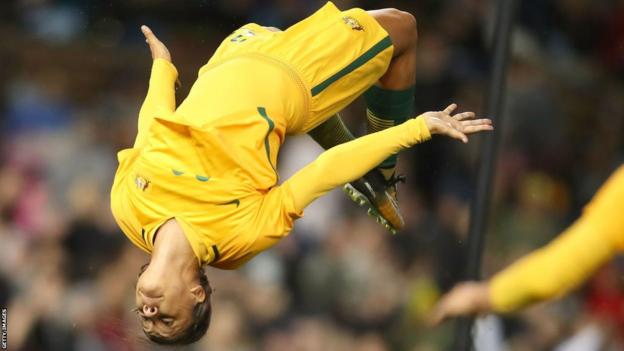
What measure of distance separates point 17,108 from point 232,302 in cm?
90

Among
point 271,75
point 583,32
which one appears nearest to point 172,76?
point 271,75

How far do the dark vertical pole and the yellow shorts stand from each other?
0.54 metres

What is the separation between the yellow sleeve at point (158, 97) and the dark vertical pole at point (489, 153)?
864mm

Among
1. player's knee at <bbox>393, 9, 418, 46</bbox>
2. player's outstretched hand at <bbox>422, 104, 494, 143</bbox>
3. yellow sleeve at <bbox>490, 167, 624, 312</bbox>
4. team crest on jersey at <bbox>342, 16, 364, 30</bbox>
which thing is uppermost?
yellow sleeve at <bbox>490, 167, 624, 312</bbox>

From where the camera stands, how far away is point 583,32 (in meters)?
3.39

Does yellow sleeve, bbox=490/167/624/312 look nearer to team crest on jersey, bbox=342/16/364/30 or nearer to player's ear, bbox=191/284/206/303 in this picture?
player's ear, bbox=191/284/206/303

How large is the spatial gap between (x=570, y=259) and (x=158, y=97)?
1037mm

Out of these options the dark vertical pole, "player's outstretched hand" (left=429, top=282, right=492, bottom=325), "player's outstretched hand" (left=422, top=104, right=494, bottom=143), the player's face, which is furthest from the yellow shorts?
"player's outstretched hand" (left=429, top=282, right=492, bottom=325)

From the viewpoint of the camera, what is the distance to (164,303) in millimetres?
2334

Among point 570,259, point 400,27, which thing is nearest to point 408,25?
point 400,27

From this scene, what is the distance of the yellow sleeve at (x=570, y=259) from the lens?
181 cm

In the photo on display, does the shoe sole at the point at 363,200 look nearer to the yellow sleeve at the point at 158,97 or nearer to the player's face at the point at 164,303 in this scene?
the yellow sleeve at the point at 158,97

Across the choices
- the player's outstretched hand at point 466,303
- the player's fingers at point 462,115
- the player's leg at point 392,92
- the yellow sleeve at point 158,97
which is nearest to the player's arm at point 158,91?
the yellow sleeve at point 158,97

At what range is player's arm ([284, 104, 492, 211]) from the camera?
7.71ft
